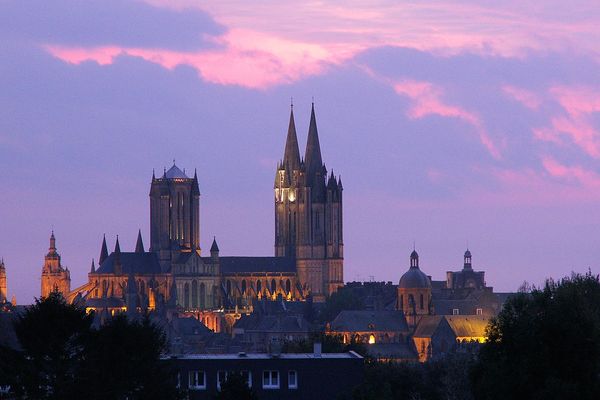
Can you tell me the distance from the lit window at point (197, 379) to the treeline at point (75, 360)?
18.6 metres

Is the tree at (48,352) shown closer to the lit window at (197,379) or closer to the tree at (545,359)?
the tree at (545,359)

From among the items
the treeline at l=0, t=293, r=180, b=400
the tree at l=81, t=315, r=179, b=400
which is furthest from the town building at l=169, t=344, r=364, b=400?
the treeline at l=0, t=293, r=180, b=400

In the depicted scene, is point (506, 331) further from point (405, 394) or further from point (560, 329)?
point (405, 394)

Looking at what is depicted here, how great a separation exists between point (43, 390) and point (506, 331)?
1894cm

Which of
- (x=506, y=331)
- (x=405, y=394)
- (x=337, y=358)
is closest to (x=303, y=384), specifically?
(x=337, y=358)

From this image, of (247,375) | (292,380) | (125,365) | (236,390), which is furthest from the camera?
(292,380)

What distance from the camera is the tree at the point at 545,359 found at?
280 feet

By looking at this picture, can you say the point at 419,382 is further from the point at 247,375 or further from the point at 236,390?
the point at 236,390

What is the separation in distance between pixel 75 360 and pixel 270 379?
79.8 feet

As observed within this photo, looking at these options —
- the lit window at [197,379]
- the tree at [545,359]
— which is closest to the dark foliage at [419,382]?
the lit window at [197,379]

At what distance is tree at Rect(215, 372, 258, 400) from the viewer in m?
88.1

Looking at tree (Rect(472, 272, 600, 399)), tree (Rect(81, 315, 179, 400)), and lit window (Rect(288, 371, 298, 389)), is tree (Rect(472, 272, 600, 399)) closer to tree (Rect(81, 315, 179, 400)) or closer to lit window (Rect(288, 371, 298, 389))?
tree (Rect(81, 315, 179, 400))

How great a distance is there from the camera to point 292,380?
362ft

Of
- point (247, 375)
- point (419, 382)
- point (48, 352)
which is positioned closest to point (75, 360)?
point (48, 352)
